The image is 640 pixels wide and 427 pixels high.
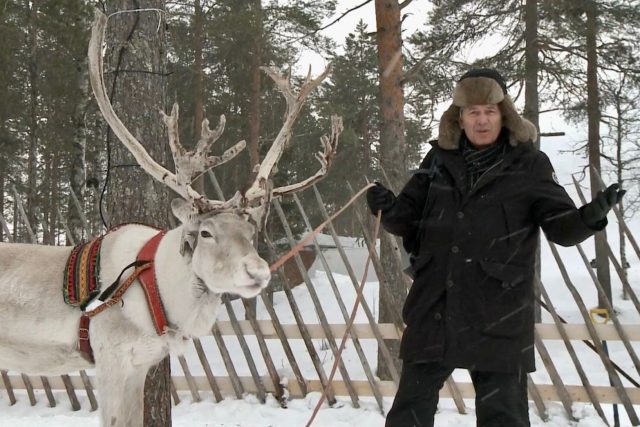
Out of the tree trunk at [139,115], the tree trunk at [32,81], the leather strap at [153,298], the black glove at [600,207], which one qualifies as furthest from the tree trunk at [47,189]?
the black glove at [600,207]

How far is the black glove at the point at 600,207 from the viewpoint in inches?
101

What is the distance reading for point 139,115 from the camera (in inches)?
150

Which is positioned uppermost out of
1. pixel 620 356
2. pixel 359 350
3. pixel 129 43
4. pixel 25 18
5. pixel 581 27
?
pixel 25 18

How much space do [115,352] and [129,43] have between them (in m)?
2.02

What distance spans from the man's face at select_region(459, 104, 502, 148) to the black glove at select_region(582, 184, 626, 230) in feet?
2.02

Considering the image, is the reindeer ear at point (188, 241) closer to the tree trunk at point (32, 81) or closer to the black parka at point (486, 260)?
the black parka at point (486, 260)

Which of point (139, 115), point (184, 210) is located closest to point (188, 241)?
point (184, 210)

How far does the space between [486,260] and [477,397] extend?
2.19 feet

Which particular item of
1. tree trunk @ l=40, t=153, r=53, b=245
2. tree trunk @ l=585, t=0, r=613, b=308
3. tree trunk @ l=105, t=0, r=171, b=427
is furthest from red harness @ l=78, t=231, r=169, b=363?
tree trunk @ l=40, t=153, r=53, b=245

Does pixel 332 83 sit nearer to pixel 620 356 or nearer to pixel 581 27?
pixel 581 27

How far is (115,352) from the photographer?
9.45 ft

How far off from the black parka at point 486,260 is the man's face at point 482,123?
13 centimetres

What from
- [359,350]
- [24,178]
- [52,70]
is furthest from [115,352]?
[24,178]

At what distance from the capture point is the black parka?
2742mm
